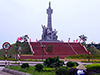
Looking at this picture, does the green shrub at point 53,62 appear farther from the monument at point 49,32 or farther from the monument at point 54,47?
the monument at point 49,32

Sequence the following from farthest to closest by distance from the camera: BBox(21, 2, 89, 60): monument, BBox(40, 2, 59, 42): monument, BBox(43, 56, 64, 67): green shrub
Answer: BBox(40, 2, 59, 42): monument < BBox(21, 2, 89, 60): monument < BBox(43, 56, 64, 67): green shrub

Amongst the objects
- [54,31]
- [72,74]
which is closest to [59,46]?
[54,31]

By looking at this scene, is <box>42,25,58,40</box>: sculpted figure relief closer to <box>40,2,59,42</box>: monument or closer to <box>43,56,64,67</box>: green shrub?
<box>40,2,59,42</box>: monument

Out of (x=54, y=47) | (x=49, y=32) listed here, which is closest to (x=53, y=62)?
(x=54, y=47)

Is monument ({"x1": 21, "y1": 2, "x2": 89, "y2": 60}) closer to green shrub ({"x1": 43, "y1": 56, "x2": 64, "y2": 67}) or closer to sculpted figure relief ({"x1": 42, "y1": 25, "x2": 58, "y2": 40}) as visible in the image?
sculpted figure relief ({"x1": 42, "y1": 25, "x2": 58, "y2": 40})

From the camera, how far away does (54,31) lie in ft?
226

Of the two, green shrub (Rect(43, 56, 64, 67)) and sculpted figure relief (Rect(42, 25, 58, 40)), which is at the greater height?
sculpted figure relief (Rect(42, 25, 58, 40))

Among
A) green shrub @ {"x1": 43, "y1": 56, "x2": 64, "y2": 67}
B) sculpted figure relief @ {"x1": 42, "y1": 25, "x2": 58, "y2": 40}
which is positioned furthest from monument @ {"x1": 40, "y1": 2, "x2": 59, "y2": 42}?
green shrub @ {"x1": 43, "y1": 56, "x2": 64, "y2": 67}

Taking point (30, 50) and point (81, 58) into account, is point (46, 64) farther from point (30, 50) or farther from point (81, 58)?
point (30, 50)

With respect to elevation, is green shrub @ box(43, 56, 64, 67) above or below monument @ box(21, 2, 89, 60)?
below

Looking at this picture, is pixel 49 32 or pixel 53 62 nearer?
pixel 53 62

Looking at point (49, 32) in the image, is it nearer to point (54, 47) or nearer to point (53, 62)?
point (54, 47)

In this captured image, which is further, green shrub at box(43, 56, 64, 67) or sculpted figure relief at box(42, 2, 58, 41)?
sculpted figure relief at box(42, 2, 58, 41)

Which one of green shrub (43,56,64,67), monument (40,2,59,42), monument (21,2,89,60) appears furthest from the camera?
monument (40,2,59,42)
